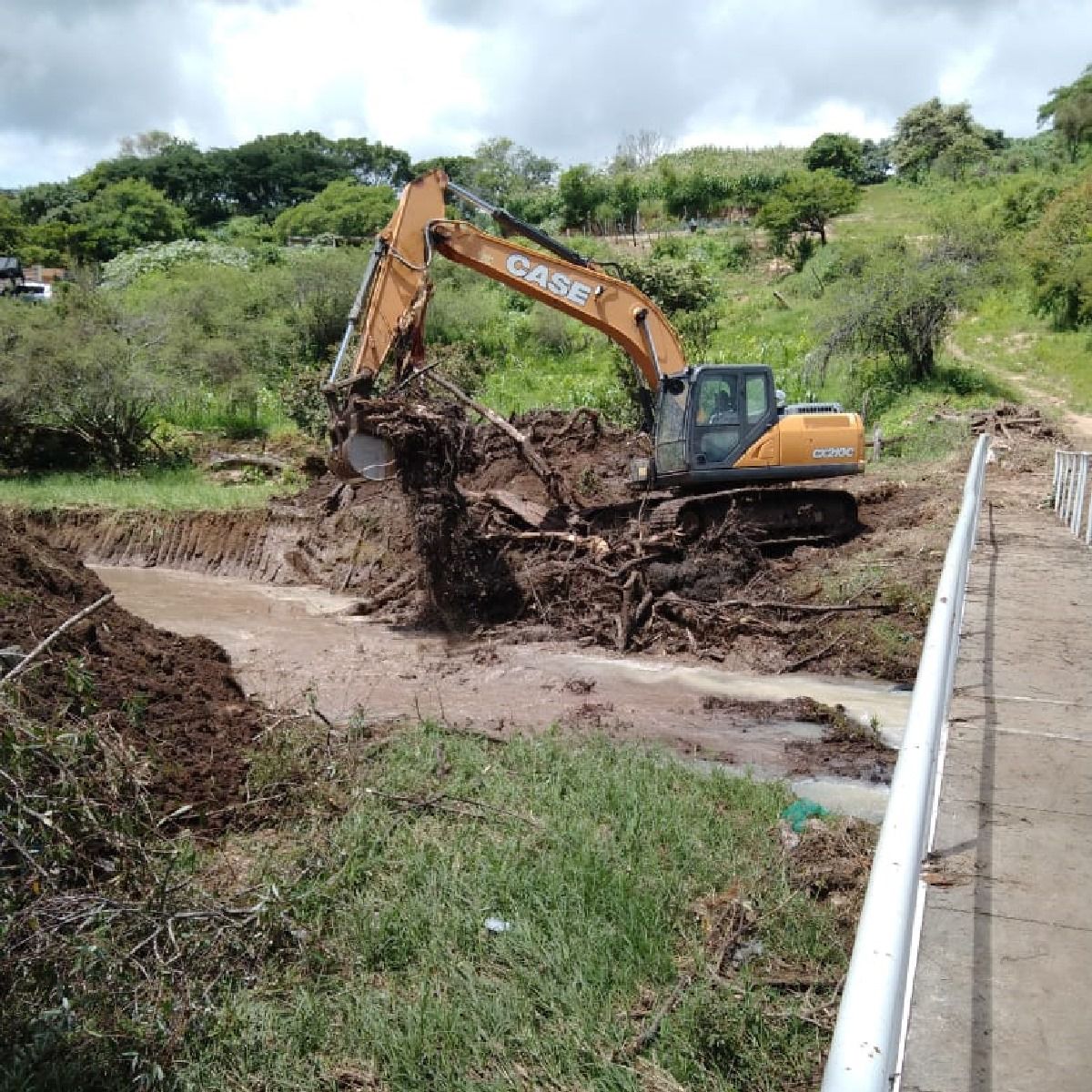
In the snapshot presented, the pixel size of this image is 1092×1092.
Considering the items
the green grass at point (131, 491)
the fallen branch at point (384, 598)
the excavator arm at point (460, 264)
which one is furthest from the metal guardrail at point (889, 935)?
the green grass at point (131, 491)

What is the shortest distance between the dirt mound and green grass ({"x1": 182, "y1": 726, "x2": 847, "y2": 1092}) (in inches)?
39.1

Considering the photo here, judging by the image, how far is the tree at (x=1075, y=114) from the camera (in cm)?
5353

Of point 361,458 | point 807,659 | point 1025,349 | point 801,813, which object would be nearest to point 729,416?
point 807,659

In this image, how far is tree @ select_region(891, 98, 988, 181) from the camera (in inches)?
2361

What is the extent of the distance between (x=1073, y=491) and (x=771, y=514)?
3.77 m

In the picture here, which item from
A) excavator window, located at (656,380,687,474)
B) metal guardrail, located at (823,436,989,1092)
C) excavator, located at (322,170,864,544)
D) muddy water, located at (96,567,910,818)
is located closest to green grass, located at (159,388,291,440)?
muddy water, located at (96,567,910,818)

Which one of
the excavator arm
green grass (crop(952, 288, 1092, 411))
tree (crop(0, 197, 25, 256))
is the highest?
tree (crop(0, 197, 25, 256))

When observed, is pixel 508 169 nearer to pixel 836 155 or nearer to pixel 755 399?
pixel 836 155

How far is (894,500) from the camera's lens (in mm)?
15656

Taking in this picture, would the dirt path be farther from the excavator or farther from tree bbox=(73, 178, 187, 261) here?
tree bbox=(73, 178, 187, 261)

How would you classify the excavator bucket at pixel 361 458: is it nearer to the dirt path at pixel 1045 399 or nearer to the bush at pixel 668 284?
the dirt path at pixel 1045 399

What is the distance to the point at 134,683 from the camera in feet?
24.3

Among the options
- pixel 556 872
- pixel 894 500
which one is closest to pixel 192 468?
pixel 894 500

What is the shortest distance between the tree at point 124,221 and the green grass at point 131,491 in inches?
1666
